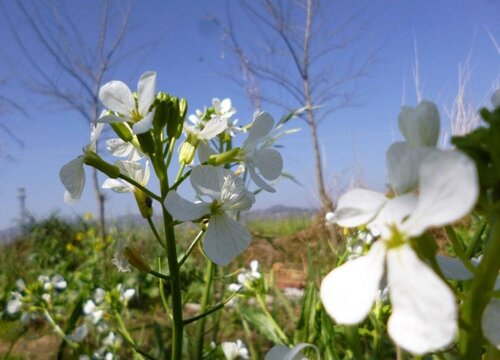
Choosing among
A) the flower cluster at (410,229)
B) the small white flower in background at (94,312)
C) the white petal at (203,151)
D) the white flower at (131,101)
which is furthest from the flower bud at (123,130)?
the small white flower in background at (94,312)

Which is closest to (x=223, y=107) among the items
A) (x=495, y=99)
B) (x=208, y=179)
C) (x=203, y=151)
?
(x=203, y=151)

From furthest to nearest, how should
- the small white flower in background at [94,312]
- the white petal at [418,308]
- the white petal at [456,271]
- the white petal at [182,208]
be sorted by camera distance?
the small white flower in background at [94,312], the white petal at [182,208], the white petal at [456,271], the white petal at [418,308]

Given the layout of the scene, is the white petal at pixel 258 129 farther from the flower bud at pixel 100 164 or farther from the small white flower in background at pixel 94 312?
the small white flower in background at pixel 94 312

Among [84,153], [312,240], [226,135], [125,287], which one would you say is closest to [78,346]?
[226,135]

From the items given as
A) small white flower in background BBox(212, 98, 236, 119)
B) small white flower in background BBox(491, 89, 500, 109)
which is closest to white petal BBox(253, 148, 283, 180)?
A: small white flower in background BBox(491, 89, 500, 109)

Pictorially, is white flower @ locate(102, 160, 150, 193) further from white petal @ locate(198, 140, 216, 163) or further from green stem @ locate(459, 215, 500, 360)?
green stem @ locate(459, 215, 500, 360)

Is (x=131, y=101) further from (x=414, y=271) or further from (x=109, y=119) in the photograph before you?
(x=414, y=271)

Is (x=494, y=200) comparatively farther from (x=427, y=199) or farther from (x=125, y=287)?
(x=125, y=287)
